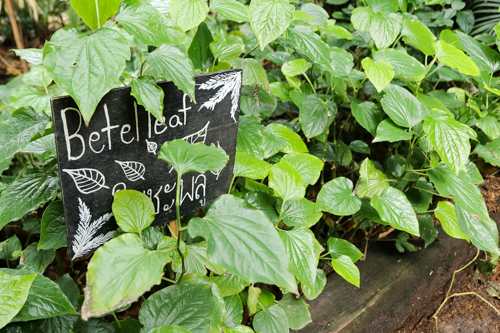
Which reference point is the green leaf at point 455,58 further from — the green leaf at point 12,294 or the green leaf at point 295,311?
the green leaf at point 12,294

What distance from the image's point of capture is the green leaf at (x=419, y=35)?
A: 116 cm

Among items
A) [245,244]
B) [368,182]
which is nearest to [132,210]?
[245,244]

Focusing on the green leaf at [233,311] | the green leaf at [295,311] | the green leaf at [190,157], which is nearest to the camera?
the green leaf at [190,157]

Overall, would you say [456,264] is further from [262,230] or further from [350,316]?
[262,230]

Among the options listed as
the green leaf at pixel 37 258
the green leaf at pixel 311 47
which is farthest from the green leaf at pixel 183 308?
the green leaf at pixel 311 47

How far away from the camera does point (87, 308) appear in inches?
18.4

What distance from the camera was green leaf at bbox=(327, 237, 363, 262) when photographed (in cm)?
97

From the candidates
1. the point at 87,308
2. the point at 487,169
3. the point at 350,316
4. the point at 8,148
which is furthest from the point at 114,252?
the point at 487,169

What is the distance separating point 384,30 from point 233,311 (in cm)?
98

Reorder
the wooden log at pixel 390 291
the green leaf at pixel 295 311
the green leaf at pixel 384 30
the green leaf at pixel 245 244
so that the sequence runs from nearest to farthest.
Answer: the green leaf at pixel 245 244, the green leaf at pixel 295 311, the wooden log at pixel 390 291, the green leaf at pixel 384 30

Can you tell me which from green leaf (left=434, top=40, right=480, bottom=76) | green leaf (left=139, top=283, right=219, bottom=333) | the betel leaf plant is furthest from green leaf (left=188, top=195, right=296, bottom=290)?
green leaf (left=434, top=40, right=480, bottom=76)

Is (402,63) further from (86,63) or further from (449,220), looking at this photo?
(86,63)

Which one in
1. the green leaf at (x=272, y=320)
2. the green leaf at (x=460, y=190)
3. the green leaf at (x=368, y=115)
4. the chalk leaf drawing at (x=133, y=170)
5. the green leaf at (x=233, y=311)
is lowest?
the green leaf at (x=272, y=320)

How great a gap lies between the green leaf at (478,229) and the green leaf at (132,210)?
0.85m
